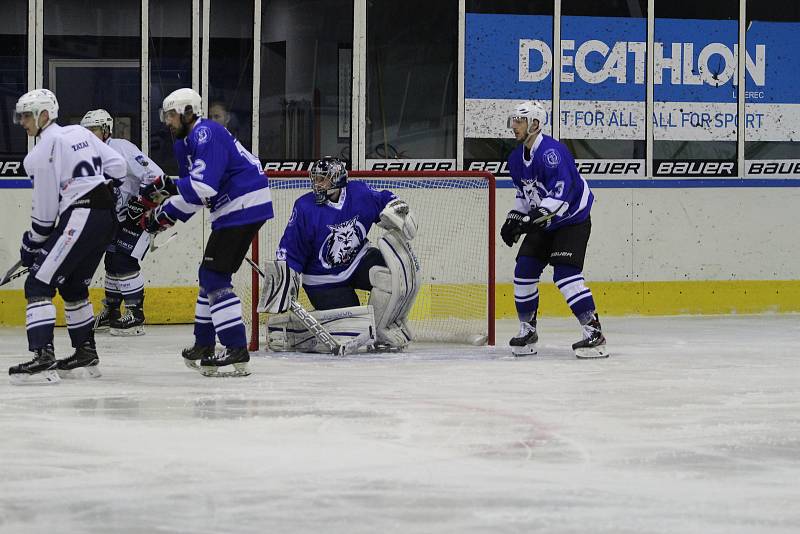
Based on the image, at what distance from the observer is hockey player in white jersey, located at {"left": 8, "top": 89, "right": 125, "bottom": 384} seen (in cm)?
600

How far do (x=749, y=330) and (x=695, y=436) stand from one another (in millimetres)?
4325

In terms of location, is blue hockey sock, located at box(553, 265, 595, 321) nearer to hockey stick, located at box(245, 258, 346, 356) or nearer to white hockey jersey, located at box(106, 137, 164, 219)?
hockey stick, located at box(245, 258, 346, 356)

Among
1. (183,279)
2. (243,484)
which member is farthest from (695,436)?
(183,279)

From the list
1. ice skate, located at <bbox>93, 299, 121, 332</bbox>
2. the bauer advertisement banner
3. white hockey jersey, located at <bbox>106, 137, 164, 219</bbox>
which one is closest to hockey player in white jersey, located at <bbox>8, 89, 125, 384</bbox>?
white hockey jersey, located at <bbox>106, 137, 164, 219</bbox>

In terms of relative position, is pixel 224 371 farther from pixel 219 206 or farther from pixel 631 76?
pixel 631 76

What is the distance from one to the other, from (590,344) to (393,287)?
1.07 m

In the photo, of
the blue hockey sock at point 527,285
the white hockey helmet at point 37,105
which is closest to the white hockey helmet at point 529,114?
the blue hockey sock at point 527,285

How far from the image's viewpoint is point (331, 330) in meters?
7.52

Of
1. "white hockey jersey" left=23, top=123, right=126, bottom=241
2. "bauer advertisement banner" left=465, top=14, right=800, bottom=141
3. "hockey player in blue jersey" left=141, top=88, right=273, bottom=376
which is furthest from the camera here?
"bauer advertisement banner" left=465, top=14, right=800, bottom=141

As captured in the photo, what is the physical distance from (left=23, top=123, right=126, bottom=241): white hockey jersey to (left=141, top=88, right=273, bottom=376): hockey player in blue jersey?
Result: 1.21 feet

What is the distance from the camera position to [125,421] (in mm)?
5074

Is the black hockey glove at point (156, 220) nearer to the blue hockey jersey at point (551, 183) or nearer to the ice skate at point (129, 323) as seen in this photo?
the blue hockey jersey at point (551, 183)

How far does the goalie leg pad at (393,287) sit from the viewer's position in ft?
24.9

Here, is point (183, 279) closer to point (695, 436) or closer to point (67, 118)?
point (67, 118)
